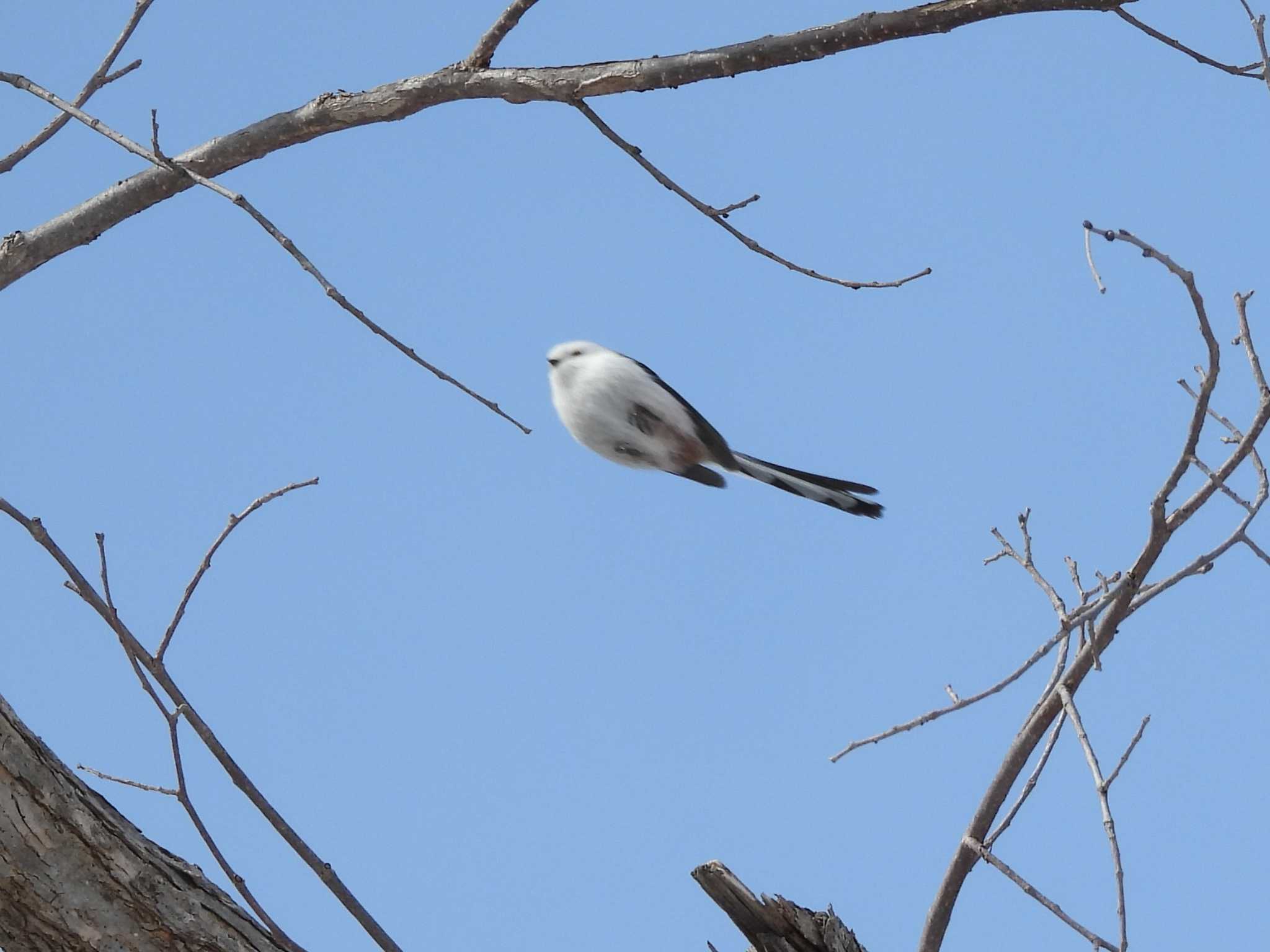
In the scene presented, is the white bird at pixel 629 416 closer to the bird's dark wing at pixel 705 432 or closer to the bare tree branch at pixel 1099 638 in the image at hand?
the bird's dark wing at pixel 705 432

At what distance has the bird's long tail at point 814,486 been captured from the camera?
2168 mm

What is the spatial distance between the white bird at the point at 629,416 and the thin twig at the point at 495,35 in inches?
24.1

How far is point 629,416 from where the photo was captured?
194 centimetres

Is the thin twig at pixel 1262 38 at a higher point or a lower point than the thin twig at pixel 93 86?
higher

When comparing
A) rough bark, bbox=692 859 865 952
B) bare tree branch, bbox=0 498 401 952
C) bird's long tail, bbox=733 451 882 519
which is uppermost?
bird's long tail, bbox=733 451 882 519

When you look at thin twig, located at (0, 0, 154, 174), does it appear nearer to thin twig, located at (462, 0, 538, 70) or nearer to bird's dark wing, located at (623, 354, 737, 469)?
thin twig, located at (462, 0, 538, 70)

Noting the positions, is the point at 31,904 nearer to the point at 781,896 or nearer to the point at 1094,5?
the point at 781,896

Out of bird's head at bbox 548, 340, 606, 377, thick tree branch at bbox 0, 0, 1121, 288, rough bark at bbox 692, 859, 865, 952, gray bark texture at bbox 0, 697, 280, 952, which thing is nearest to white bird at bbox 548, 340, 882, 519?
bird's head at bbox 548, 340, 606, 377

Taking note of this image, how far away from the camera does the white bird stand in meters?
1.93

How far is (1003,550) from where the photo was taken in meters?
2.63

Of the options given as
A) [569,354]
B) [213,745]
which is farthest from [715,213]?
[213,745]

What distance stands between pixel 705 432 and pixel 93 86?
1574 millimetres

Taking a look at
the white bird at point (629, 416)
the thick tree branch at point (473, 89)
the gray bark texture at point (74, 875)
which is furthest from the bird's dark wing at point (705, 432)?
the gray bark texture at point (74, 875)

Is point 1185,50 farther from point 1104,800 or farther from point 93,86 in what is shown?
point 93,86
